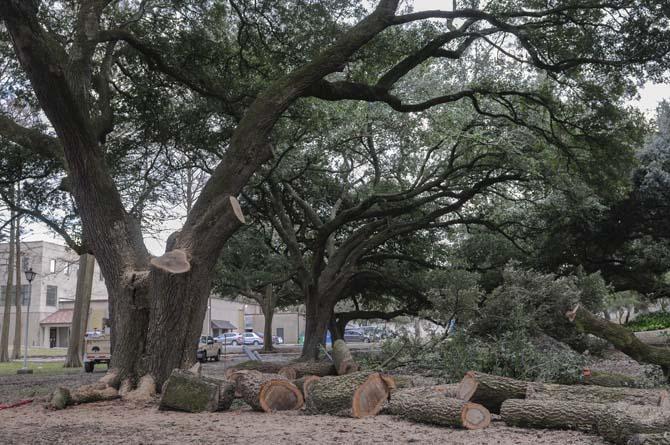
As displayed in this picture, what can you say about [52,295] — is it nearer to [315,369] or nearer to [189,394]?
[315,369]

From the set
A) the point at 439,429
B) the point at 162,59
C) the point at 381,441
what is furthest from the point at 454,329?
the point at 162,59

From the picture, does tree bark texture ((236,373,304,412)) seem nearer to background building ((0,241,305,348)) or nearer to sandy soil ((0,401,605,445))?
sandy soil ((0,401,605,445))

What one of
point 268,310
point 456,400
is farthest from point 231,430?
point 268,310

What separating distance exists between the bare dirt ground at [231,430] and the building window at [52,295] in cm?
4538

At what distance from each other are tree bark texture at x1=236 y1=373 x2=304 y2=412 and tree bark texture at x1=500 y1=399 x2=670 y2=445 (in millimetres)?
2775

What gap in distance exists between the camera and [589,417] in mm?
5789

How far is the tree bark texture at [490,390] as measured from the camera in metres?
6.79

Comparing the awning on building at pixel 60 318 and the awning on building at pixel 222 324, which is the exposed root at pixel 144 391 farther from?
the awning on building at pixel 222 324

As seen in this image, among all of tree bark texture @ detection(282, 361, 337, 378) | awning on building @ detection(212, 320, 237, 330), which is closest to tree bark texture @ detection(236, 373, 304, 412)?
tree bark texture @ detection(282, 361, 337, 378)

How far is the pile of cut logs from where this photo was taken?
5.43 metres

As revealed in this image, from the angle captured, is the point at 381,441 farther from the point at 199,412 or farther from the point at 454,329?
the point at 454,329

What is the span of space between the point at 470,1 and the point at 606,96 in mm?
3644

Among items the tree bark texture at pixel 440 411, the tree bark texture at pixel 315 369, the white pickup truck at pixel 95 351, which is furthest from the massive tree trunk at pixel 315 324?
the tree bark texture at pixel 440 411

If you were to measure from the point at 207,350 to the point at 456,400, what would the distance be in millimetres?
20865
